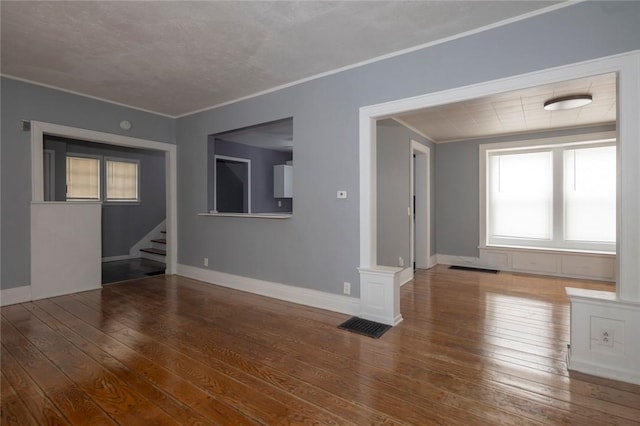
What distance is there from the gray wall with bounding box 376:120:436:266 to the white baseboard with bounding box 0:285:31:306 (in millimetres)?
4473

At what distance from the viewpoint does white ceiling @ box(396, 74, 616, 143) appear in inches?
141

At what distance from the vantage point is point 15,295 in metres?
3.76

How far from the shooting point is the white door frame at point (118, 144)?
12.7 ft

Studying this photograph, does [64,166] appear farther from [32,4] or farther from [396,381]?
[396,381]

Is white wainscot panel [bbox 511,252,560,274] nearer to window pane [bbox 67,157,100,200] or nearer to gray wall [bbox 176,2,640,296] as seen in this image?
gray wall [bbox 176,2,640,296]

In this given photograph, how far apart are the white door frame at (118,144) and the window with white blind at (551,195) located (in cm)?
564

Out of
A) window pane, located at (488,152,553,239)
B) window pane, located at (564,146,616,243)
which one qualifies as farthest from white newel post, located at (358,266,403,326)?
window pane, located at (564,146,616,243)

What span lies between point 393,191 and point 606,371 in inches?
119

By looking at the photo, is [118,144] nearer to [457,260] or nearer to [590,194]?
[457,260]

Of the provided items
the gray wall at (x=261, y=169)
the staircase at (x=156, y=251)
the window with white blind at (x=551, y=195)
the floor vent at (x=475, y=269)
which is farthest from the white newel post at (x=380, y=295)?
the staircase at (x=156, y=251)

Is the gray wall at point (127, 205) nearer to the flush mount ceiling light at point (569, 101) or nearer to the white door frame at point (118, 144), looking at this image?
the white door frame at point (118, 144)

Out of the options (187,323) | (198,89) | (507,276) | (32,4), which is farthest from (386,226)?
(32,4)

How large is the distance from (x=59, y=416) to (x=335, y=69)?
11.9 feet

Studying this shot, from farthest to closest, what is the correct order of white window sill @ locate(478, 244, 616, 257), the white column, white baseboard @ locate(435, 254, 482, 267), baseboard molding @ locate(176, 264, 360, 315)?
white baseboard @ locate(435, 254, 482, 267), white window sill @ locate(478, 244, 616, 257), baseboard molding @ locate(176, 264, 360, 315), the white column
